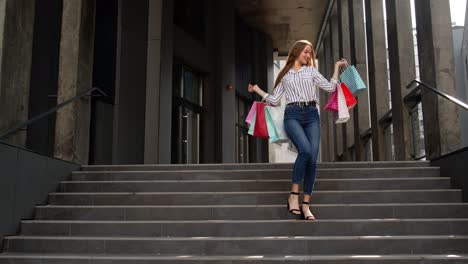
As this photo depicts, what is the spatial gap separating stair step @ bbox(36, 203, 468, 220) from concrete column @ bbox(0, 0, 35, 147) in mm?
2115

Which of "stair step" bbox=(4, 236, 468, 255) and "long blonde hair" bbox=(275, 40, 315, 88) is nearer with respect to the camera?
"stair step" bbox=(4, 236, 468, 255)

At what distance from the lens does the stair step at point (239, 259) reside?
4449mm

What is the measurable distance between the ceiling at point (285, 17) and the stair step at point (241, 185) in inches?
536

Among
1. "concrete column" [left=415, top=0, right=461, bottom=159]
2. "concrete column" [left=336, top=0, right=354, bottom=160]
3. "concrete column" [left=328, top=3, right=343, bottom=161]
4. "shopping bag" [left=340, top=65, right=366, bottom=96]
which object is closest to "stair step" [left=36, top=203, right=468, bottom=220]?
"shopping bag" [left=340, top=65, right=366, bottom=96]

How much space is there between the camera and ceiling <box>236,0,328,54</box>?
1933 centimetres

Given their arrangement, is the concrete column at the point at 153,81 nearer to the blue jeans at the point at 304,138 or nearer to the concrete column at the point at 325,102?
the blue jeans at the point at 304,138

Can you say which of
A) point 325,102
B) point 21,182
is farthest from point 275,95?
point 325,102

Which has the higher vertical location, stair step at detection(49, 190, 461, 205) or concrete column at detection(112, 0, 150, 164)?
concrete column at detection(112, 0, 150, 164)

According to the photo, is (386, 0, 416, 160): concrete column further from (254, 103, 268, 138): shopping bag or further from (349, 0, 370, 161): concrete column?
(254, 103, 268, 138): shopping bag

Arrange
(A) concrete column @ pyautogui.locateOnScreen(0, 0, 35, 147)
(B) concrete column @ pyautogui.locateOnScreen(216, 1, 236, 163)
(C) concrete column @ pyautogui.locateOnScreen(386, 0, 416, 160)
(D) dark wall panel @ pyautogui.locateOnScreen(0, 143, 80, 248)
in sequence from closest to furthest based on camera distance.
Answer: (D) dark wall panel @ pyautogui.locateOnScreen(0, 143, 80, 248) < (A) concrete column @ pyautogui.locateOnScreen(0, 0, 35, 147) < (C) concrete column @ pyautogui.locateOnScreen(386, 0, 416, 160) < (B) concrete column @ pyautogui.locateOnScreen(216, 1, 236, 163)

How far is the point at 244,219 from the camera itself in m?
5.69

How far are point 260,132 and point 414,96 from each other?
205 inches

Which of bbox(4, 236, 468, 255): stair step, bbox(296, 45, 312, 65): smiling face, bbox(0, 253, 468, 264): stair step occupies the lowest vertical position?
bbox(0, 253, 468, 264): stair step

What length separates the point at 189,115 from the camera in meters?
15.2
